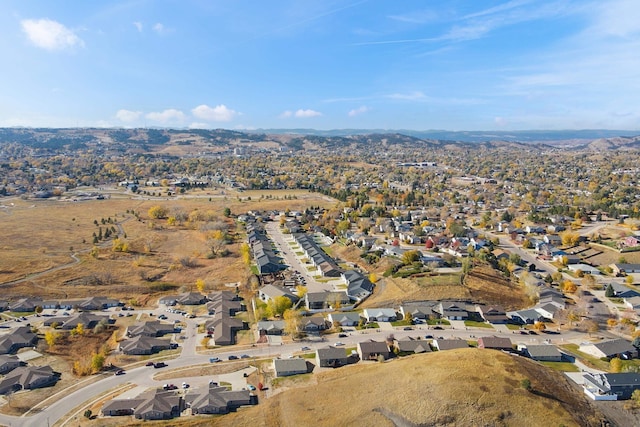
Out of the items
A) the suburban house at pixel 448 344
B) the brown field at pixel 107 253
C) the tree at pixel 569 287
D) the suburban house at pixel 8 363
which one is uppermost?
the suburban house at pixel 448 344

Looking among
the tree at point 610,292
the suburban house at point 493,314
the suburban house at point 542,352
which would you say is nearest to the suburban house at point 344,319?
the suburban house at point 493,314

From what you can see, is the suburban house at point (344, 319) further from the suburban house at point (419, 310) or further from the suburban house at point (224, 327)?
the suburban house at point (224, 327)

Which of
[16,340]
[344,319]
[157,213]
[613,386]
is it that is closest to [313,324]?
[344,319]

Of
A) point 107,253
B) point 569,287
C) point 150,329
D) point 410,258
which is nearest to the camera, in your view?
point 150,329

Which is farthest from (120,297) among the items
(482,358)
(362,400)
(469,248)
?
(469,248)

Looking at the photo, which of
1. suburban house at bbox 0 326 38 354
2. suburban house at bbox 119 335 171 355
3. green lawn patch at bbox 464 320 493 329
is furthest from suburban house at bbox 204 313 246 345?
green lawn patch at bbox 464 320 493 329

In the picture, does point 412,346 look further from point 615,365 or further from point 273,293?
point 273,293
